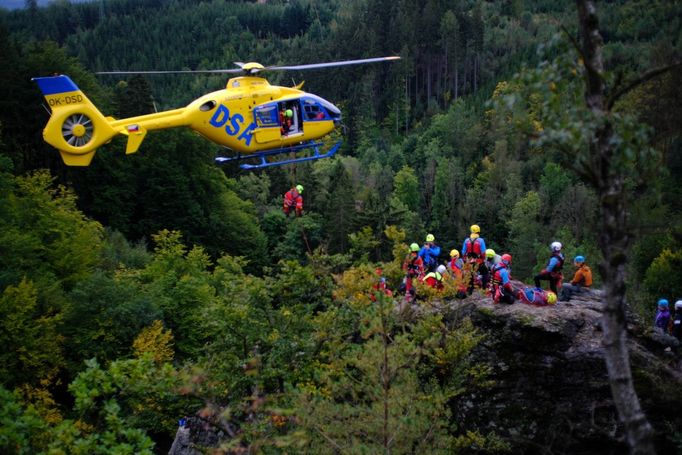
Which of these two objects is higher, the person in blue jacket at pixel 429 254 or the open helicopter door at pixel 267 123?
the open helicopter door at pixel 267 123

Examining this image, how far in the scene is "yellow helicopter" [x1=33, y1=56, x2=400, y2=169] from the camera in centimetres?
2186

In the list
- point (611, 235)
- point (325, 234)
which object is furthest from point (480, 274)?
point (325, 234)

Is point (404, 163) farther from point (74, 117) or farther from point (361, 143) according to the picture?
point (74, 117)

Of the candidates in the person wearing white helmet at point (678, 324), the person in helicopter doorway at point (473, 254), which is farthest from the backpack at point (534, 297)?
the person wearing white helmet at point (678, 324)

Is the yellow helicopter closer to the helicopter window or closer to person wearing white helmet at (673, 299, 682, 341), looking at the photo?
the helicopter window

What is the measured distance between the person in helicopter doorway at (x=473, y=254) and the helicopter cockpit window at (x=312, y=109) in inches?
341

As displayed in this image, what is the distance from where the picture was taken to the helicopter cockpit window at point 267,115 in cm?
2303

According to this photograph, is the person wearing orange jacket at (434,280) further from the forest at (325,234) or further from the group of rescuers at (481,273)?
the forest at (325,234)

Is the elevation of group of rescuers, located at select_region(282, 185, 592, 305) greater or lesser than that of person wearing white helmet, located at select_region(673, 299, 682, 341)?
greater

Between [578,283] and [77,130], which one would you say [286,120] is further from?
[578,283]

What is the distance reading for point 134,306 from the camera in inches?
1111

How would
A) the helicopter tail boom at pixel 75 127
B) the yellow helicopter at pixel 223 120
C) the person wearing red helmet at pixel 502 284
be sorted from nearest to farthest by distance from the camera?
the person wearing red helmet at pixel 502 284 → the helicopter tail boom at pixel 75 127 → the yellow helicopter at pixel 223 120

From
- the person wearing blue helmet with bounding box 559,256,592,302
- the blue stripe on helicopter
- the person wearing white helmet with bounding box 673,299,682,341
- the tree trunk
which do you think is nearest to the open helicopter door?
the blue stripe on helicopter

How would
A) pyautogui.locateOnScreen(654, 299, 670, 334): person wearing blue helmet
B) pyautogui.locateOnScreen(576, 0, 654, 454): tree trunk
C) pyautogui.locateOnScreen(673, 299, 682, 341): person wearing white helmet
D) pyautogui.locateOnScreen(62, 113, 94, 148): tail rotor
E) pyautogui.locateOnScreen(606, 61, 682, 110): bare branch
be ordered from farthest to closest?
1. pyautogui.locateOnScreen(62, 113, 94, 148): tail rotor
2. pyautogui.locateOnScreen(654, 299, 670, 334): person wearing blue helmet
3. pyautogui.locateOnScreen(673, 299, 682, 341): person wearing white helmet
4. pyautogui.locateOnScreen(576, 0, 654, 454): tree trunk
5. pyautogui.locateOnScreen(606, 61, 682, 110): bare branch
